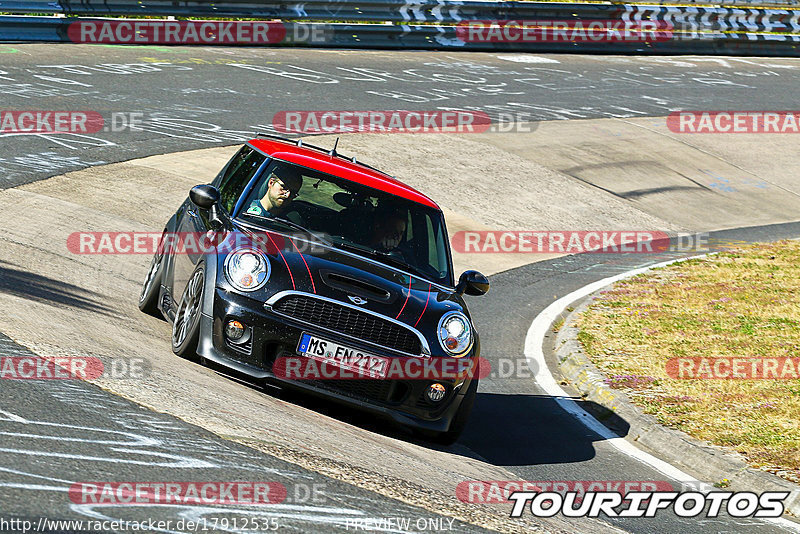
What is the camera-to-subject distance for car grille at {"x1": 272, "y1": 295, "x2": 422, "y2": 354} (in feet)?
22.2

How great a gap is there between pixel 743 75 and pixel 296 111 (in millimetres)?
15341

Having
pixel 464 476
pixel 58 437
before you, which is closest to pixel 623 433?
pixel 464 476

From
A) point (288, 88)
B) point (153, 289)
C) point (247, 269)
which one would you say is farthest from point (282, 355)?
point (288, 88)

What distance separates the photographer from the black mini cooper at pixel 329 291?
6.79 meters

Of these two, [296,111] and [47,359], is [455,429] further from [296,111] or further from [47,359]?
[296,111]

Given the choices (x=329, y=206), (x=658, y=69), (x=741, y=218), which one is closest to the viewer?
(x=329, y=206)

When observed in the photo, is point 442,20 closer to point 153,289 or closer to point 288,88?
point 288,88

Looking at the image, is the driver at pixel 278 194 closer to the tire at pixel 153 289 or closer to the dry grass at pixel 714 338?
the tire at pixel 153 289

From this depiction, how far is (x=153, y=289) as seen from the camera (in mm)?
8719

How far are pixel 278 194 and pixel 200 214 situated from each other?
722 millimetres

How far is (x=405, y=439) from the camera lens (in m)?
7.30

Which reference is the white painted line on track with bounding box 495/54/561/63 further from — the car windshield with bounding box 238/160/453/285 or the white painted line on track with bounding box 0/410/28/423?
the white painted line on track with bounding box 0/410/28/423

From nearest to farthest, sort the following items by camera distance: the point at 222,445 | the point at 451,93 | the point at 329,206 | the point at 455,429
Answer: the point at 222,445 < the point at 455,429 < the point at 329,206 < the point at 451,93

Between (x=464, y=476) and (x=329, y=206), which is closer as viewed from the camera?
(x=464, y=476)
